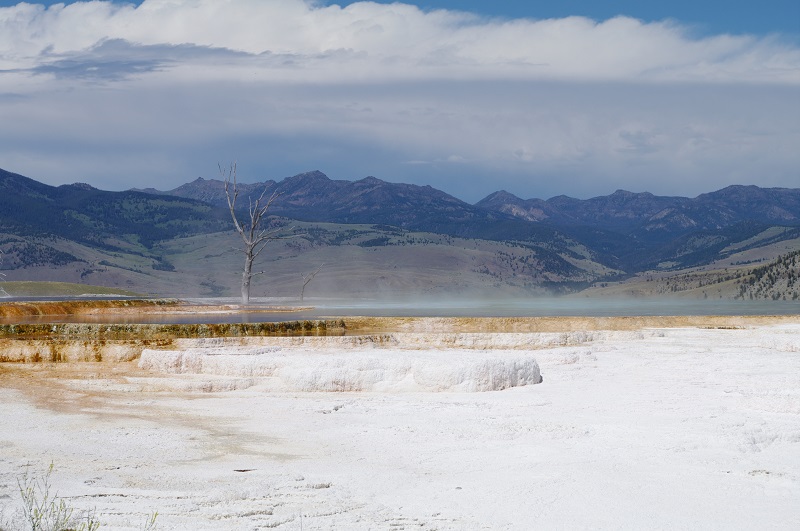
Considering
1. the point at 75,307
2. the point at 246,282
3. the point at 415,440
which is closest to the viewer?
the point at 415,440

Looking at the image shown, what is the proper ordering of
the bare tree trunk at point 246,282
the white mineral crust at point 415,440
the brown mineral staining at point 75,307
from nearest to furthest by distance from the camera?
the white mineral crust at point 415,440
the brown mineral staining at point 75,307
the bare tree trunk at point 246,282

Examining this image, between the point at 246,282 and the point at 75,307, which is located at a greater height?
the point at 246,282

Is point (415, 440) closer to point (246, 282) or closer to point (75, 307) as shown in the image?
point (75, 307)

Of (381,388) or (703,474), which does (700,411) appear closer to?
(703,474)

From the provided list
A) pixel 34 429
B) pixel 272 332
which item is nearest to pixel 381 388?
pixel 34 429

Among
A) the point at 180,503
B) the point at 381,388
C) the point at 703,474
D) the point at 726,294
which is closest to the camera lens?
the point at 180,503

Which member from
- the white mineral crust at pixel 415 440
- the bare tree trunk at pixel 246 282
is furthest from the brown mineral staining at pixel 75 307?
the white mineral crust at pixel 415 440

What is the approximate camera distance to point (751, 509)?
406 inches

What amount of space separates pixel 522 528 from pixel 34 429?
8.58 metres

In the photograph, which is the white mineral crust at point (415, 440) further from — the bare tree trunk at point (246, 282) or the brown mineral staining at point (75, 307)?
the bare tree trunk at point (246, 282)

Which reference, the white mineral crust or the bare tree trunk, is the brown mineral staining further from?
the white mineral crust

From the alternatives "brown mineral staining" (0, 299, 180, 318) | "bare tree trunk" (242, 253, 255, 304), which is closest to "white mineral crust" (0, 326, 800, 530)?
"brown mineral staining" (0, 299, 180, 318)

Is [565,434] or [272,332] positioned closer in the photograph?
[565,434]

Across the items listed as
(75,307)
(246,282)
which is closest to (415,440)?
(75,307)
